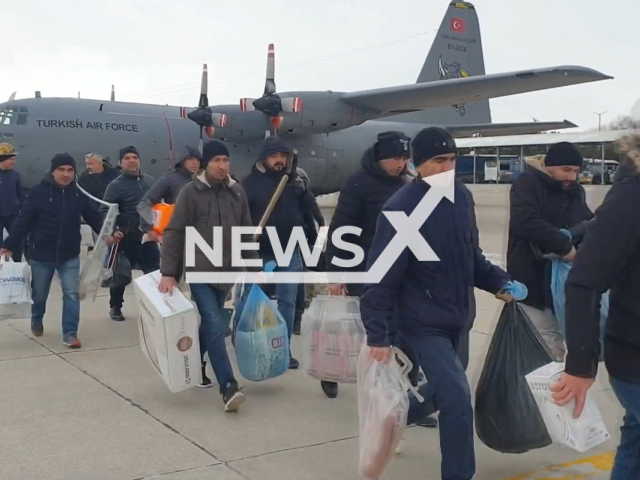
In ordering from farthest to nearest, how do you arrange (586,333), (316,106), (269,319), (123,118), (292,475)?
1. (316,106)
2. (123,118)
3. (269,319)
4. (292,475)
5. (586,333)

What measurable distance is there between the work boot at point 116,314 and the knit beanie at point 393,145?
3971 mm

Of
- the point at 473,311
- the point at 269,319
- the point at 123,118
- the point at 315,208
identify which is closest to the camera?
the point at 473,311

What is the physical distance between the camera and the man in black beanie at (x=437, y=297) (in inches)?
117

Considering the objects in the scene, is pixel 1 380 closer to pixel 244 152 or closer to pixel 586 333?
pixel 586 333

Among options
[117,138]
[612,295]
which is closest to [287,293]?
[612,295]

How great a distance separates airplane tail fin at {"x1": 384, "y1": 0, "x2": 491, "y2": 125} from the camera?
21350 mm

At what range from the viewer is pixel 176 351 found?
171 inches

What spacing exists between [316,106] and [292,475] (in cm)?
1328

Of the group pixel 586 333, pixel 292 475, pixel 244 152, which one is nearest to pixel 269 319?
pixel 292 475

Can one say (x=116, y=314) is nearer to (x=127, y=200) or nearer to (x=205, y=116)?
(x=127, y=200)

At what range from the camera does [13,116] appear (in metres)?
13.5

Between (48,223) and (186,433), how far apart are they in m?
2.69

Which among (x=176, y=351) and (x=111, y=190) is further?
(x=111, y=190)

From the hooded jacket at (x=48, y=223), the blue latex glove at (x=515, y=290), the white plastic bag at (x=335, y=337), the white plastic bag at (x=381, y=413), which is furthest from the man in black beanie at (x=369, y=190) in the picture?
the hooded jacket at (x=48, y=223)
